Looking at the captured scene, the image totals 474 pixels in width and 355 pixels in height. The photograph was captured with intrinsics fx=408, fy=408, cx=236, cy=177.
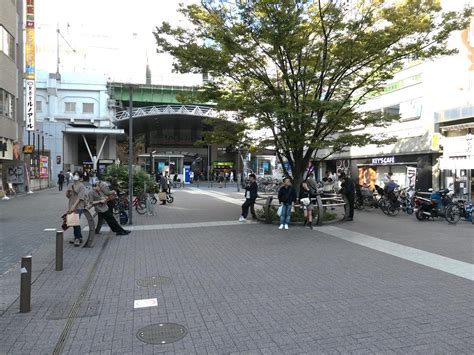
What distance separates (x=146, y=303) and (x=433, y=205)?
11.8 m

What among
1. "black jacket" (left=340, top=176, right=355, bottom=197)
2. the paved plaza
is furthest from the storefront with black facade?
the paved plaza

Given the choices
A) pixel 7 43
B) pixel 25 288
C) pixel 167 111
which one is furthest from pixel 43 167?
pixel 25 288

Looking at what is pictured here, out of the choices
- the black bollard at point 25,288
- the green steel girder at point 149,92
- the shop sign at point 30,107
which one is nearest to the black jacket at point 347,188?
the black bollard at point 25,288

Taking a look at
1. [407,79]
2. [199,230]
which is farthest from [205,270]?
[407,79]

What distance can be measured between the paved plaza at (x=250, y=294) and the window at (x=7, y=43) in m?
18.0

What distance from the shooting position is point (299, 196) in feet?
45.3

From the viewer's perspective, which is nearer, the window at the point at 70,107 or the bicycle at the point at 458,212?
the bicycle at the point at 458,212

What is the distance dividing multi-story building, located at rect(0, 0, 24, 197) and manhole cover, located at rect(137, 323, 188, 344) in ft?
68.5

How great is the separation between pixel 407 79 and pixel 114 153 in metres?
38.5

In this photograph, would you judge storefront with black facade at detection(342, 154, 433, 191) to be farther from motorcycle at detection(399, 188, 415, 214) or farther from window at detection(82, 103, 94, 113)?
window at detection(82, 103, 94, 113)

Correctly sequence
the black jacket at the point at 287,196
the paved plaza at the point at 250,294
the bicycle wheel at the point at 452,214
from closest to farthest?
the paved plaza at the point at 250,294 → the black jacket at the point at 287,196 → the bicycle wheel at the point at 452,214

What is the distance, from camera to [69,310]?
16.8ft

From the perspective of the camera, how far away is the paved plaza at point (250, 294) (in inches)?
163

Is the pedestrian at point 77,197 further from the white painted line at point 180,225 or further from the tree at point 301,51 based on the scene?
the tree at point 301,51
